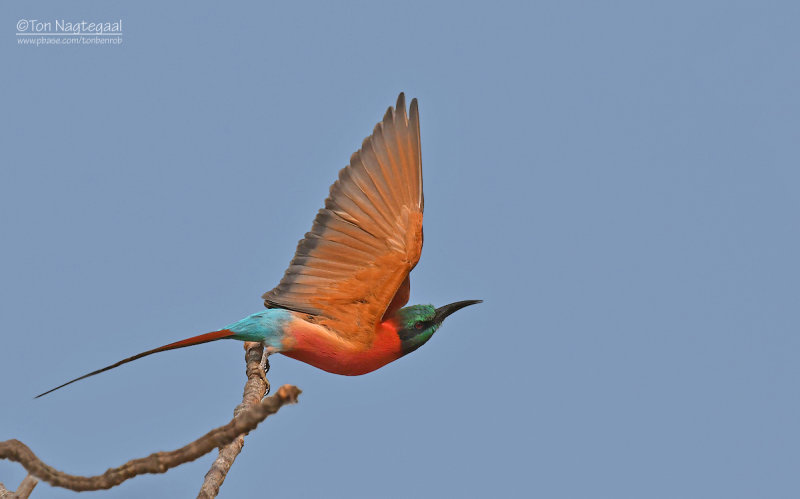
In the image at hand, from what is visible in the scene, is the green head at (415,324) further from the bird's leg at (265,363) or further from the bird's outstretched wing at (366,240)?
→ the bird's leg at (265,363)

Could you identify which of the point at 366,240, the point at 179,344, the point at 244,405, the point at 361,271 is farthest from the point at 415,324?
the point at 179,344

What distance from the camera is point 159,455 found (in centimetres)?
355

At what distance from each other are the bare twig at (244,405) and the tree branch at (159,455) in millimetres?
395

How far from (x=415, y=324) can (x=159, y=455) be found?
206cm

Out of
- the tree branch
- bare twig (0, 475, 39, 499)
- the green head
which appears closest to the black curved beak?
the green head

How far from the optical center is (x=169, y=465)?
139 inches

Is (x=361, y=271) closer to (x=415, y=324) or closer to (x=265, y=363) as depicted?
(x=415, y=324)

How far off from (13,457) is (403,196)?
247 centimetres

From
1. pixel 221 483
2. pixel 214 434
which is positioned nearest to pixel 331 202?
pixel 221 483

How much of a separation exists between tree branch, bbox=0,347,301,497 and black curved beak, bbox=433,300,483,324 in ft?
6.57

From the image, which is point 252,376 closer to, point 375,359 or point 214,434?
point 375,359

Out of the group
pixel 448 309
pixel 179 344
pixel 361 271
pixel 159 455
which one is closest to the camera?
pixel 159 455

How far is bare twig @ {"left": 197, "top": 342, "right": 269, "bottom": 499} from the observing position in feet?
14.1

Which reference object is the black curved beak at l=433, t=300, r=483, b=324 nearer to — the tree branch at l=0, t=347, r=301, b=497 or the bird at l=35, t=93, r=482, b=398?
the bird at l=35, t=93, r=482, b=398
